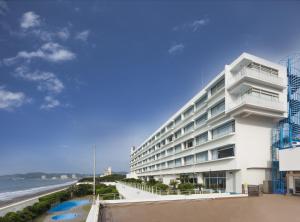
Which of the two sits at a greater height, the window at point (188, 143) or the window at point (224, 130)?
the window at point (224, 130)

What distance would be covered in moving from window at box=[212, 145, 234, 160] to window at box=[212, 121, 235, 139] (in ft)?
6.07

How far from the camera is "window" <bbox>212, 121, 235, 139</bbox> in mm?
31359

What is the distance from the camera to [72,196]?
55938mm

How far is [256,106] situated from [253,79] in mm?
3166

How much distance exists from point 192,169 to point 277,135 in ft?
53.3

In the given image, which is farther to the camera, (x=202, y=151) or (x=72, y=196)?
(x=72, y=196)

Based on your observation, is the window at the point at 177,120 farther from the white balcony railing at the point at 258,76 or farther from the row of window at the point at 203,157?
the white balcony railing at the point at 258,76

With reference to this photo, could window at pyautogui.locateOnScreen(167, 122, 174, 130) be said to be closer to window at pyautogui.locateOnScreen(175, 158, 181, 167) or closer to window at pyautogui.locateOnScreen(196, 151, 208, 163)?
window at pyautogui.locateOnScreen(175, 158, 181, 167)

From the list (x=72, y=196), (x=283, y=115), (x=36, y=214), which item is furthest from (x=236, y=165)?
(x=72, y=196)

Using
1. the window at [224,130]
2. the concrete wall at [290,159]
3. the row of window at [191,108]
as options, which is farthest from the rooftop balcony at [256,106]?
the concrete wall at [290,159]

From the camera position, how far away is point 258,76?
29953 millimetres

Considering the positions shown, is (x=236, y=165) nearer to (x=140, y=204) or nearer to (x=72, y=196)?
(x=140, y=204)

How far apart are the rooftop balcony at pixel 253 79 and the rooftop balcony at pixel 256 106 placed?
155 centimetres

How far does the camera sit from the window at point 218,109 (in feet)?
110
